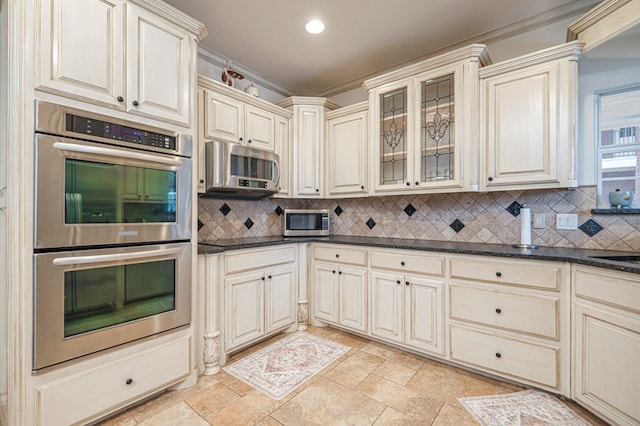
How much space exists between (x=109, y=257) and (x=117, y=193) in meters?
0.35

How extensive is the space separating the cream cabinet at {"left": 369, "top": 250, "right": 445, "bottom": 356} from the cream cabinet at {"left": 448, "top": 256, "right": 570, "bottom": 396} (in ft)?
0.35

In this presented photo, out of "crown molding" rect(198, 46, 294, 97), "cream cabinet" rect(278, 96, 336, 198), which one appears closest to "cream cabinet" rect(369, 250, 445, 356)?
"cream cabinet" rect(278, 96, 336, 198)

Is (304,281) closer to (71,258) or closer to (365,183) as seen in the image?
(365,183)

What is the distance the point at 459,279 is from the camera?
7.06ft

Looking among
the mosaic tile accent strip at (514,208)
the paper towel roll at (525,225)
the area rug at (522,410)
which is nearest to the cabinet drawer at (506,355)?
the area rug at (522,410)

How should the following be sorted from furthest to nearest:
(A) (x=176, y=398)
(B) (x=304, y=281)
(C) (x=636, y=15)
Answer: (B) (x=304, y=281), (A) (x=176, y=398), (C) (x=636, y=15)

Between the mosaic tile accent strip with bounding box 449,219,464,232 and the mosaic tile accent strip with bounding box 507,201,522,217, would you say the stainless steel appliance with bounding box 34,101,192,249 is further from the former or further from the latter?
the mosaic tile accent strip with bounding box 507,201,522,217

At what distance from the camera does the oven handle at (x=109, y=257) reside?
1443 millimetres

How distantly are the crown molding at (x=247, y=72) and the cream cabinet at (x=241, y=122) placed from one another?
22.8 inches

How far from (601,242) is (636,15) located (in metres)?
1.42

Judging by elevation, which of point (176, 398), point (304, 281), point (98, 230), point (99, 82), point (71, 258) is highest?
point (99, 82)

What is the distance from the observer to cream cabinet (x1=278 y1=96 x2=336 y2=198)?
10.4ft

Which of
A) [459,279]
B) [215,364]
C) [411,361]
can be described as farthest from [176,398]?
[459,279]

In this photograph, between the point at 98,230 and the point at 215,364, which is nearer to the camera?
the point at 98,230
